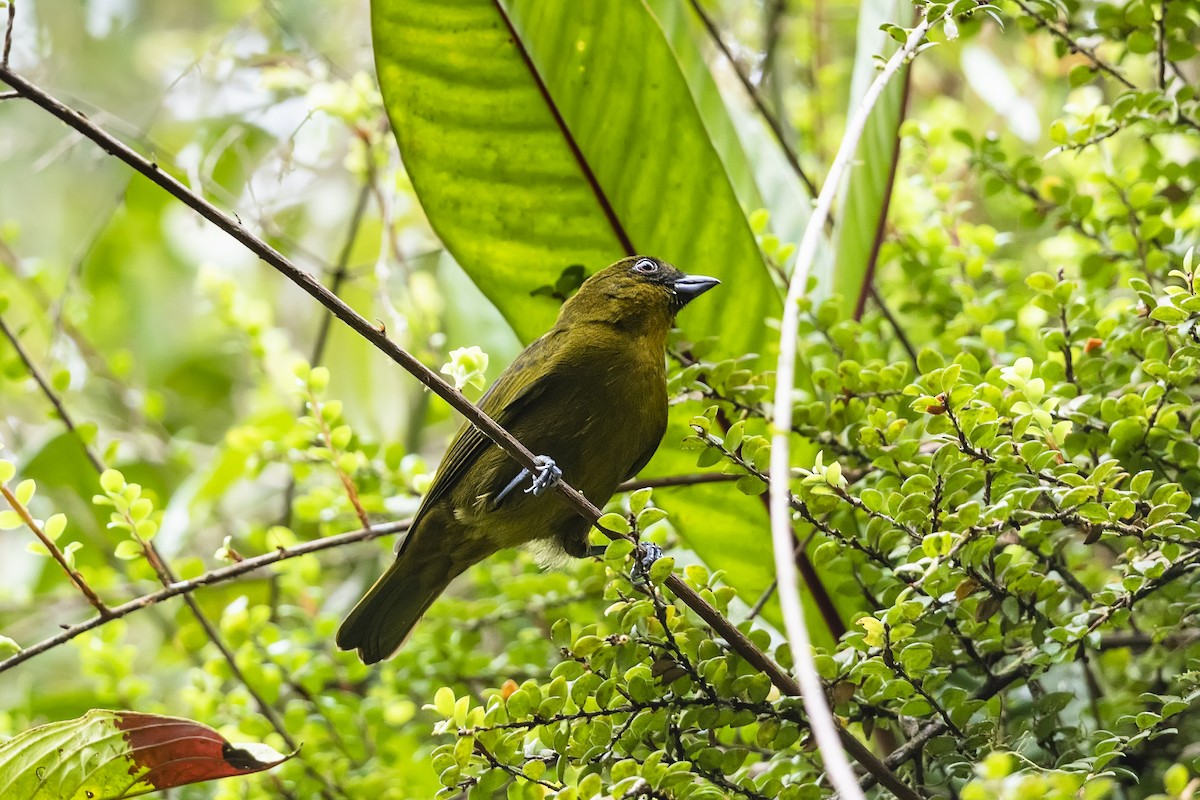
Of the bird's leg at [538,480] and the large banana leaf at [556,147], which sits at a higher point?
the large banana leaf at [556,147]

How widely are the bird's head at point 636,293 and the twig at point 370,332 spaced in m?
0.81

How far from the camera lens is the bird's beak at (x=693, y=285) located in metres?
2.33

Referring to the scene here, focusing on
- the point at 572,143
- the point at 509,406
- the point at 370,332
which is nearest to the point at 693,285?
the point at 572,143

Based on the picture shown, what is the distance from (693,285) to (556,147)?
391 millimetres

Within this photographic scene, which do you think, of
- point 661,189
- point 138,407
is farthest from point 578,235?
point 138,407

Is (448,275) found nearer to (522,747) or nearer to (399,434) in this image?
(399,434)

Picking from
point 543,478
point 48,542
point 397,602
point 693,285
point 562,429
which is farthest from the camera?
point 397,602

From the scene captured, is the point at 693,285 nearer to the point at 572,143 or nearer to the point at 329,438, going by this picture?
the point at 572,143

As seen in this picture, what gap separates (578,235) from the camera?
2.31m

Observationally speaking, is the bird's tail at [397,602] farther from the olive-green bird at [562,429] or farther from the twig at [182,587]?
the twig at [182,587]

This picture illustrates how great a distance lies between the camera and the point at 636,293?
248cm

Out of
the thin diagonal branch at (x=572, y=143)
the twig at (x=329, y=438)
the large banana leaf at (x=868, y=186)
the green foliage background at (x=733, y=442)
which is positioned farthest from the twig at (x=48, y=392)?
the large banana leaf at (x=868, y=186)

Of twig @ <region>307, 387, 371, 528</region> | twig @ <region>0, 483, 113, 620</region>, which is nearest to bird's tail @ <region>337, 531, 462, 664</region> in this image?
twig @ <region>307, 387, 371, 528</region>

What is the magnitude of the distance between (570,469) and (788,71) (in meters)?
3.02
